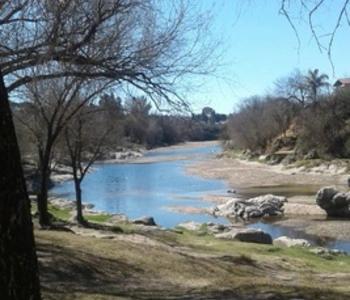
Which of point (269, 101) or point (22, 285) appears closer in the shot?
point (22, 285)

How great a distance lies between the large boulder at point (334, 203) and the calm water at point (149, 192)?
637 cm

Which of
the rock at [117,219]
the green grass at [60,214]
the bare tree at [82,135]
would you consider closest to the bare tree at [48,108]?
the bare tree at [82,135]

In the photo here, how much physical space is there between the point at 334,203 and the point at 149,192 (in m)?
17.8

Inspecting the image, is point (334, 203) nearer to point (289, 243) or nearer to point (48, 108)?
point (289, 243)

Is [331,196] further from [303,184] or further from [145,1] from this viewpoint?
[145,1]

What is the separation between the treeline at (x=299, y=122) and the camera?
6662 centimetres

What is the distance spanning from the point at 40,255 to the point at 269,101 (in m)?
83.8

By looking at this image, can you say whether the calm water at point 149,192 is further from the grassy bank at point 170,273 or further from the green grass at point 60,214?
the grassy bank at point 170,273

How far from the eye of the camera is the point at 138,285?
31.5 ft

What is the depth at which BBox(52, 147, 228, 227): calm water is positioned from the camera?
35938mm

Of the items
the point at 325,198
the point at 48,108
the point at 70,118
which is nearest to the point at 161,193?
the point at 325,198

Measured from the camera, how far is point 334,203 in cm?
3456

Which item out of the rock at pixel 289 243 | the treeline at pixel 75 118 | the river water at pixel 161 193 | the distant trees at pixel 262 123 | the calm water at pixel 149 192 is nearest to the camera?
the treeline at pixel 75 118

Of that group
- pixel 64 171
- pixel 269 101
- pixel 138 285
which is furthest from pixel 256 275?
pixel 269 101
